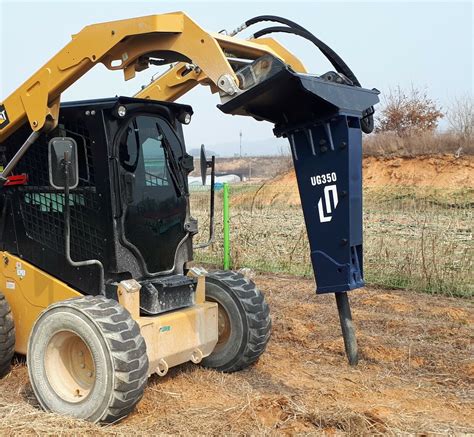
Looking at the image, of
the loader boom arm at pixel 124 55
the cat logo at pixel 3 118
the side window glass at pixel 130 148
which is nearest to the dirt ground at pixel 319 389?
the side window glass at pixel 130 148

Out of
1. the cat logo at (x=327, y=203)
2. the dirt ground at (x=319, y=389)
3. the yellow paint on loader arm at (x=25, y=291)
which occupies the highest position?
the cat logo at (x=327, y=203)

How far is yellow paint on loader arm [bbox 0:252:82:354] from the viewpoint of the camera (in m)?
4.75

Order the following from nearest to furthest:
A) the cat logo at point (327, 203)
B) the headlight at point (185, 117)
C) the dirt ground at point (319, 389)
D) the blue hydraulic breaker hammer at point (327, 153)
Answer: the dirt ground at point (319, 389), the blue hydraulic breaker hammer at point (327, 153), the cat logo at point (327, 203), the headlight at point (185, 117)

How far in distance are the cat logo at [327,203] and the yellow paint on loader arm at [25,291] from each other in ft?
6.37

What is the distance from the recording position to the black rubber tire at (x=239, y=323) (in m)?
5.23

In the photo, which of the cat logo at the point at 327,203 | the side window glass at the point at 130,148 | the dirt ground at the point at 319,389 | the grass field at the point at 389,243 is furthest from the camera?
the grass field at the point at 389,243

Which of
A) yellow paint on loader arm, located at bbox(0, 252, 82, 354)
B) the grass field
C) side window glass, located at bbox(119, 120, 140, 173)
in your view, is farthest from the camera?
the grass field

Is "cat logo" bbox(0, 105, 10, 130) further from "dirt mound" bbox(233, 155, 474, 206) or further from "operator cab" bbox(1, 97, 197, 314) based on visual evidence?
"dirt mound" bbox(233, 155, 474, 206)

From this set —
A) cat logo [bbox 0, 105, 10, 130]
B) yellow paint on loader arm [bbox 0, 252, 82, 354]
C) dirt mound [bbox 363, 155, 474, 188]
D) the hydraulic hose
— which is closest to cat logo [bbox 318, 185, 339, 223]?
the hydraulic hose

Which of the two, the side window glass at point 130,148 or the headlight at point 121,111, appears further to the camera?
the side window glass at point 130,148

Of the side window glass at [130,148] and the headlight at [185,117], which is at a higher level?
the headlight at [185,117]

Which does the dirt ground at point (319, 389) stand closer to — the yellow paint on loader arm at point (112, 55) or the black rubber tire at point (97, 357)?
the black rubber tire at point (97, 357)

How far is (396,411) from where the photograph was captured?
4250mm

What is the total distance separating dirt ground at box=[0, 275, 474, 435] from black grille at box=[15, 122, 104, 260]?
1180 mm
